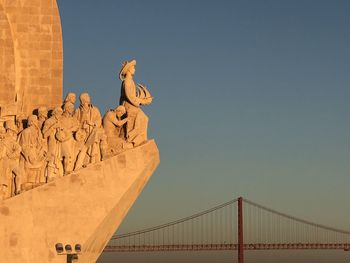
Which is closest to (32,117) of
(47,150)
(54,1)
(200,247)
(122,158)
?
(47,150)

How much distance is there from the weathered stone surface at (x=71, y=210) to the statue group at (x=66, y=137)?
25 cm

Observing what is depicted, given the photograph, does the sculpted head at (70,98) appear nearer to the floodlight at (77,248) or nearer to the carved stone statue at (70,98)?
the carved stone statue at (70,98)

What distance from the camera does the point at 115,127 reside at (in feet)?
52.7

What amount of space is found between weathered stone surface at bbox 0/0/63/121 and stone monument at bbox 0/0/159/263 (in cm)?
3

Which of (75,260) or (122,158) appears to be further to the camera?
(122,158)

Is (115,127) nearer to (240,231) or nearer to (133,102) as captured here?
(133,102)

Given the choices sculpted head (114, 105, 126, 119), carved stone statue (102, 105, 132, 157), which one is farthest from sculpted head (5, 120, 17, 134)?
sculpted head (114, 105, 126, 119)

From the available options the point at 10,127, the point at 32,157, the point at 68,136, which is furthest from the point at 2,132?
the point at 68,136

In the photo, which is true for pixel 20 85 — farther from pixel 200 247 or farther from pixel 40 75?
pixel 200 247

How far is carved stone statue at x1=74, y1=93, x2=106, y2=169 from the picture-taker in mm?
15484

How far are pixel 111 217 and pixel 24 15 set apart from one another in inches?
175

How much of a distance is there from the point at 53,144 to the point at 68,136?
11.5 inches

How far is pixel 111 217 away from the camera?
1545cm

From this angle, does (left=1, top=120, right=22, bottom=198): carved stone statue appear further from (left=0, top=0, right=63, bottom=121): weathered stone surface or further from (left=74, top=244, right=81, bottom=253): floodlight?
(left=74, top=244, right=81, bottom=253): floodlight
